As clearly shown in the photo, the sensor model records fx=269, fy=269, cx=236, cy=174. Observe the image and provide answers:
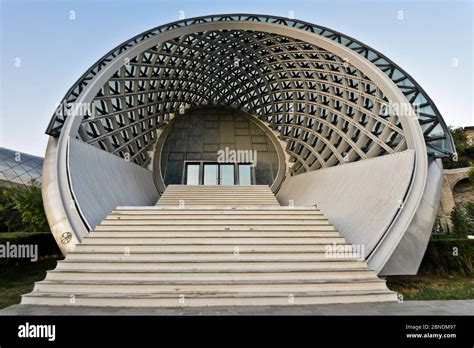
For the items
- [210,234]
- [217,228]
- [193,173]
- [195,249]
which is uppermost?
[193,173]

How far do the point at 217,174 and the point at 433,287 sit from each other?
20677 millimetres

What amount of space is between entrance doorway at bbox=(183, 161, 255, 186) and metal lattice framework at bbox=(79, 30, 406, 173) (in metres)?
4.89

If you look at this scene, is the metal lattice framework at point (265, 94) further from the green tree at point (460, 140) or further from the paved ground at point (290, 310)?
the green tree at point (460, 140)

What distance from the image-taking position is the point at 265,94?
958 inches

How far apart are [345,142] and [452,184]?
24.0 meters

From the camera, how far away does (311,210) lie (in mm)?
10938

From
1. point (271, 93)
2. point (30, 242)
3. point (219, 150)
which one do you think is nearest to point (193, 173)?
point (219, 150)

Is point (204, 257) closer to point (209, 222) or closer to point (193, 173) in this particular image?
point (209, 222)

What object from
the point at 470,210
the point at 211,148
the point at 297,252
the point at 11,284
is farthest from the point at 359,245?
the point at 211,148

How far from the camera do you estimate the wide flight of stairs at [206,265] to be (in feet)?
21.1

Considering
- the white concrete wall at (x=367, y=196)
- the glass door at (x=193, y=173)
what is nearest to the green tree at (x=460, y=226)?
the white concrete wall at (x=367, y=196)

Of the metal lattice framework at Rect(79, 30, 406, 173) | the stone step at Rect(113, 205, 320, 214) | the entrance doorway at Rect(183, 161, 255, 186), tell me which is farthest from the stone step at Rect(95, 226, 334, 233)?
the entrance doorway at Rect(183, 161, 255, 186)

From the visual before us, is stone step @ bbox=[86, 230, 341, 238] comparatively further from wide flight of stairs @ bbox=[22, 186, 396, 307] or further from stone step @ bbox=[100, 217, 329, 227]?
stone step @ bbox=[100, 217, 329, 227]
